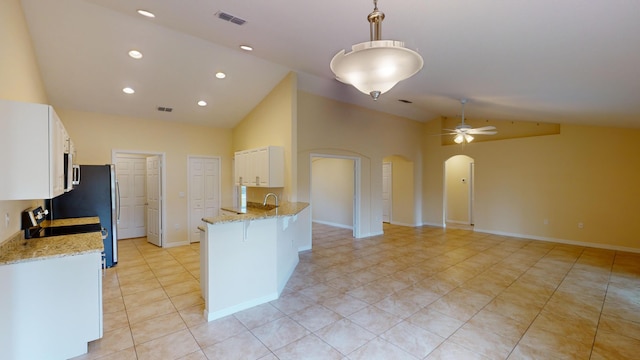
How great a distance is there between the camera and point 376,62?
1679 millimetres

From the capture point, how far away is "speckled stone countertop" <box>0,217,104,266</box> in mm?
2195

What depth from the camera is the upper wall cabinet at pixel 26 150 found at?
6.81ft

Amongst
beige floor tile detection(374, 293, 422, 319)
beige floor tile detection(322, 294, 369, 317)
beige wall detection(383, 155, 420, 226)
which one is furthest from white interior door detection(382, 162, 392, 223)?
beige floor tile detection(322, 294, 369, 317)

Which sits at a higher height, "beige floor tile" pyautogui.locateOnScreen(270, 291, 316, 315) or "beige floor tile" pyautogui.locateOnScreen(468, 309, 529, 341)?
"beige floor tile" pyautogui.locateOnScreen(270, 291, 316, 315)

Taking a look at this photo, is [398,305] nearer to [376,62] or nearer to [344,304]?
[344,304]

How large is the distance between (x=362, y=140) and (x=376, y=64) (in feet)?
17.4

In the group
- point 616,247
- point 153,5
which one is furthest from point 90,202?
point 616,247

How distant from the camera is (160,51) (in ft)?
13.2

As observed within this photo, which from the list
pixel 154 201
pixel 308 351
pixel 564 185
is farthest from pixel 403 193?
pixel 308 351

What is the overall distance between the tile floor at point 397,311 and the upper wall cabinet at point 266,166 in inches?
63.4

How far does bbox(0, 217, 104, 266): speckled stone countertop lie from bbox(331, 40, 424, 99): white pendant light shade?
2.57 metres

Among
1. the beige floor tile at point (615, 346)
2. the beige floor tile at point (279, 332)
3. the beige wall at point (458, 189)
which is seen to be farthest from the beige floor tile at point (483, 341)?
the beige wall at point (458, 189)

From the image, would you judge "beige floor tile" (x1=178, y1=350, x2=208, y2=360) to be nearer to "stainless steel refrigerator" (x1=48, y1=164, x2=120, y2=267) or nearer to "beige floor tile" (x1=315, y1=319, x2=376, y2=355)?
"beige floor tile" (x1=315, y1=319, x2=376, y2=355)

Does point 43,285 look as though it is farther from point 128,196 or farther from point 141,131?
point 128,196
